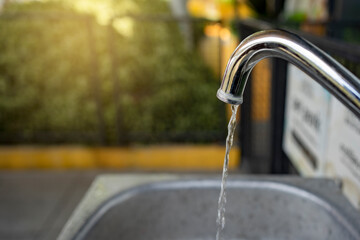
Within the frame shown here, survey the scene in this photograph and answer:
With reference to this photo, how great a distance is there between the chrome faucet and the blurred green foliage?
3066 mm

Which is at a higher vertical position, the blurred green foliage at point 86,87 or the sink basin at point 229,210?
the sink basin at point 229,210

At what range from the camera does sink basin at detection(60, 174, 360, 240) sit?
109 cm

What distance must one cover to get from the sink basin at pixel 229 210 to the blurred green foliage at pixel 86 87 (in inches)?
97.7

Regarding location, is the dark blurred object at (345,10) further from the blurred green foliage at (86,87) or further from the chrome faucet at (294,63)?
the chrome faucet at (294,63)

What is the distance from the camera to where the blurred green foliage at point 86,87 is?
3764 mm

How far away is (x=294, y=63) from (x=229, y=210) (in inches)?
26.7

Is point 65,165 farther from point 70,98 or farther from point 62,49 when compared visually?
point 62,49

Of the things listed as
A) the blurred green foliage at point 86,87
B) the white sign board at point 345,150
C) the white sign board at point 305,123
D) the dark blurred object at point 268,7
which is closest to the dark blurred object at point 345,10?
the dark blurred object at point 268,7

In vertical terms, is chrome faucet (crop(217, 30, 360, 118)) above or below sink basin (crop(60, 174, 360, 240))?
above

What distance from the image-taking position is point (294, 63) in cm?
58

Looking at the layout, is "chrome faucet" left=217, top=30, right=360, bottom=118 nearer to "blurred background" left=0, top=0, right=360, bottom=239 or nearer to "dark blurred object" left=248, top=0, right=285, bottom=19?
"blurred background" left=0, top=0, right=360, bottom=239

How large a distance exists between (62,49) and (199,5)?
587cm

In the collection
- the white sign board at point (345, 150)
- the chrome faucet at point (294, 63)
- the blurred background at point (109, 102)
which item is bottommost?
the blurred background at point (109, 102)

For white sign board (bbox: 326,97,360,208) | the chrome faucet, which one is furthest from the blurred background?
the chrome faucet
